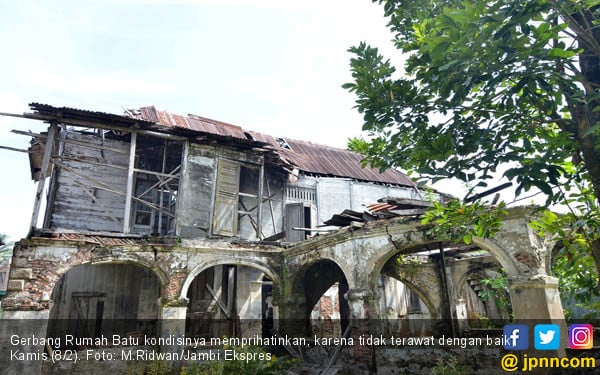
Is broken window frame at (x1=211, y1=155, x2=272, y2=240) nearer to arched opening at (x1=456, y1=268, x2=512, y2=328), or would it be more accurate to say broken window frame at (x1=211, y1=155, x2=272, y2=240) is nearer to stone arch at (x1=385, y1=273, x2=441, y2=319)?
stone arch at (x1=385, y1=273, x2=441, y2=319)

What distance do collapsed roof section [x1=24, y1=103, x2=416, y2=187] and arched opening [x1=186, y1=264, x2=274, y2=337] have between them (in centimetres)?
468

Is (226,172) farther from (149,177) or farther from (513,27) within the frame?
(513,27)

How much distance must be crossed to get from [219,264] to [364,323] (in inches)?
210

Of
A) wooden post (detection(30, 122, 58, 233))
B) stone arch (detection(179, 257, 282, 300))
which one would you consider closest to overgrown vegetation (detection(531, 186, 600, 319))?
stone arch (detection(179, 257, 282, 300))

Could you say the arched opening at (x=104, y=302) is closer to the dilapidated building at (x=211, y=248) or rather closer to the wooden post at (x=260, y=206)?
the dilapidated building at (x=211, y=248)

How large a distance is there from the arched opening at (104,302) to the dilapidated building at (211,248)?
4 cm

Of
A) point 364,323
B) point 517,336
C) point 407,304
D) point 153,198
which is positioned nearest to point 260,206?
point 153,198

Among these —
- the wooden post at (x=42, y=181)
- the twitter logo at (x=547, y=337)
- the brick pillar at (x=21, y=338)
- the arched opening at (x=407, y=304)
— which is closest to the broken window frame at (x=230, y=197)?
the wooden post at (x=42, y=181)

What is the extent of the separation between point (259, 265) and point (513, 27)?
36.5 ft

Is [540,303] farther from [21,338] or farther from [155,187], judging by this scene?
[155,187]

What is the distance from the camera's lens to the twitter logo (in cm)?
763

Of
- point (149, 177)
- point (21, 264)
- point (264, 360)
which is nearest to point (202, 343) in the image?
point (264, 360)

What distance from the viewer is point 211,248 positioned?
12203 mm

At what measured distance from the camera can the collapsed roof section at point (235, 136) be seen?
11445mm
